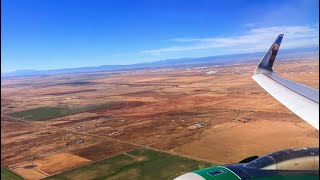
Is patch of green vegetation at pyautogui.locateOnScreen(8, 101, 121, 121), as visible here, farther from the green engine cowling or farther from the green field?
the green engine cowling

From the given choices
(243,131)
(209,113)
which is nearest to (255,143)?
(243,131)

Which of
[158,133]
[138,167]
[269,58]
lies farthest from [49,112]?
[269,58]

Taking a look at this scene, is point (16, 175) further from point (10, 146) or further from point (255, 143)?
point (255, 143)

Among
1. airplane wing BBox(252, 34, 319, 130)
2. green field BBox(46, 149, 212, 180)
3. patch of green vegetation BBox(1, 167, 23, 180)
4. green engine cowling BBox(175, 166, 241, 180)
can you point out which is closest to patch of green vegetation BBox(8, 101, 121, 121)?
patch of green vegetation BBox(1, 167, 23, 180)

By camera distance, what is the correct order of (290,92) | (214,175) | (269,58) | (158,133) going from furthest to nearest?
1. (158,133)
2. (269,58)
3. (290,92)
4. (214,175)

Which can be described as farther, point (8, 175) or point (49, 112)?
point (49, 112)

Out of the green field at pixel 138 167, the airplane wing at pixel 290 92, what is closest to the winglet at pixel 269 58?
the airplane wing at pixel 290 92

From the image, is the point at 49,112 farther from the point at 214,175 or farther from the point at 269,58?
the point at 214,175
